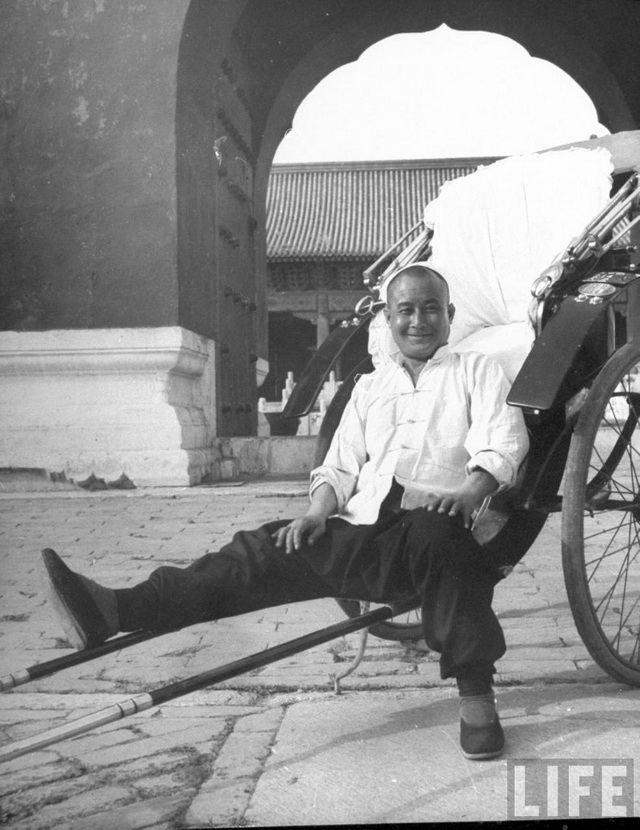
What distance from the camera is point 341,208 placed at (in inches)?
782

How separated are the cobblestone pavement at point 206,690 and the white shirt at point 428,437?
0.44 meters

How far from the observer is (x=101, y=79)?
286 cm

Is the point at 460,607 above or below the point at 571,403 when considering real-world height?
below

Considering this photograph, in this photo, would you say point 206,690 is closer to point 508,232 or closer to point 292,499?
point 292,499

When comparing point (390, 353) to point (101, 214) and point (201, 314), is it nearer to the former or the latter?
point (101, 214)

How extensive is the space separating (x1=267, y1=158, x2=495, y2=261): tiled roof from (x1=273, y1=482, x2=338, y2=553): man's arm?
52.3 ft

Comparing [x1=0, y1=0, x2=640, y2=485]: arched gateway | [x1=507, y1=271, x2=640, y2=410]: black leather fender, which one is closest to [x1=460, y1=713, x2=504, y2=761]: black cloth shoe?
[x1=507, y1=271, x2=640, y2=410]: black leather fender

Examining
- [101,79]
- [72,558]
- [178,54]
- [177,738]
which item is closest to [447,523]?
[177,738]

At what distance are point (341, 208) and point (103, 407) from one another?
57.2 feet

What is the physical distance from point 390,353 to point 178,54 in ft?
4.94

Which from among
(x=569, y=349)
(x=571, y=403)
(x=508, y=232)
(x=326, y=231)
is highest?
(x=326, y=231)

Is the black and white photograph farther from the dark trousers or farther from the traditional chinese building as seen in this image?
the traditional chinese building

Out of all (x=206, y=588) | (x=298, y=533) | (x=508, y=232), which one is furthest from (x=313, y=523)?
(x=508, y=232)

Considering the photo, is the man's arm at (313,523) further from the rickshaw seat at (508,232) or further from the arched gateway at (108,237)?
the arched gateway at (108,237)
